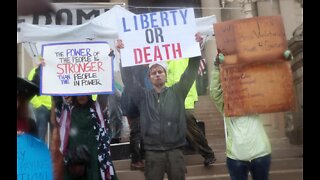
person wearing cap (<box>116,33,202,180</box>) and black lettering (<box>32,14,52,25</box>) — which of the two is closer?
person wearing cap (<box>116,33,202,180</box>)

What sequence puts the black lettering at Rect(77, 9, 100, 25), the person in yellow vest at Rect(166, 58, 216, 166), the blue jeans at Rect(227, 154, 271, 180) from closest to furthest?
the blue jeans at Rect(227, 154, 271, 180) → the person in yellow vest at Rect(166, 58, 216, 166) → the black lettering at Rect(77, 9, 100, 25)

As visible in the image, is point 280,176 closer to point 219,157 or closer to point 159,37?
point 219,157

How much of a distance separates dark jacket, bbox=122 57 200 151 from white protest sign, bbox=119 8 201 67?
0.22 metres

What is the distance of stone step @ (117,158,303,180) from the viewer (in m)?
5.02

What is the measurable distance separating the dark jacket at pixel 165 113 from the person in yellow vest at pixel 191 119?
0.05m

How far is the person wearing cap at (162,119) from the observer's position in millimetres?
4949

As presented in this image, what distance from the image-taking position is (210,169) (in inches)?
199

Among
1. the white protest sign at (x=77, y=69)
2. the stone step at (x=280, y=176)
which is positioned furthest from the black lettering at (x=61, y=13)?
the stone step at (x=280, y=176)

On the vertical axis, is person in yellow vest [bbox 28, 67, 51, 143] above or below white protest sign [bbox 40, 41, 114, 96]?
below

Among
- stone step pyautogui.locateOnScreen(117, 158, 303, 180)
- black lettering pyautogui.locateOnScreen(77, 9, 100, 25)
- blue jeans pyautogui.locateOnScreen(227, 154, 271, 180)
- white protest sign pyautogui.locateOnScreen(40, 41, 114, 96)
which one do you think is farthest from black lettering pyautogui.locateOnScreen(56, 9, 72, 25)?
blue jeans pyautogui.locateOnScreen(227, 154, 271, 180)

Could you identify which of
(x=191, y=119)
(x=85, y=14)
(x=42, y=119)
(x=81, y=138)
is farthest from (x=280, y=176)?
(x=85, y=14)

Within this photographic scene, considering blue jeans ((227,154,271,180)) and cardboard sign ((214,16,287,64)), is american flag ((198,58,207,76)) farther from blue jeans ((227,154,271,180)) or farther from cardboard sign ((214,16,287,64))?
blue jeans ((227,154,271,180))
